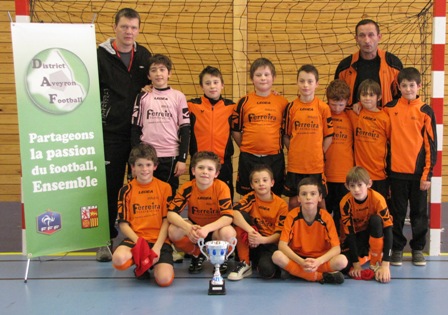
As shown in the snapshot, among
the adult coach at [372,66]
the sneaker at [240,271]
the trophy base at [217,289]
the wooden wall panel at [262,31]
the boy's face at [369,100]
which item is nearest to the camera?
the trophy base at [217,289]

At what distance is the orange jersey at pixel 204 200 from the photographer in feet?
13.3

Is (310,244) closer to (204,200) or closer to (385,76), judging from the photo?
(204,200)

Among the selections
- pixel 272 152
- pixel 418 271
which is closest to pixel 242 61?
pixel 272 152

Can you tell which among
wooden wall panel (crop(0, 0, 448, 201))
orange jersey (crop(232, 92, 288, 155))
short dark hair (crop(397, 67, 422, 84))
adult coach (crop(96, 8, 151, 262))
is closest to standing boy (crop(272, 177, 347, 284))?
orange jersey (crop(232, 92, 288, 155))

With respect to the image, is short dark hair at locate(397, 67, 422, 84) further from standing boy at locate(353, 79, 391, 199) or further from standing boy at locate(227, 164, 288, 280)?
standing boy at locate(227, 164, 288, 280)

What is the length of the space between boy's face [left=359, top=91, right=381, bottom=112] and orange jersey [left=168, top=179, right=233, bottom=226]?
4.54ft

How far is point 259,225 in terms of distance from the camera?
13.6ft

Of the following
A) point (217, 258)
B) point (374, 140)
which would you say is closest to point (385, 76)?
point (374, 140)

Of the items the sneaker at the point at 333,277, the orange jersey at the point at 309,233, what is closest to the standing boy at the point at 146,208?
the orange jersey at the point at 309,233

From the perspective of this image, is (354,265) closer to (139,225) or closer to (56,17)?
(139,225)

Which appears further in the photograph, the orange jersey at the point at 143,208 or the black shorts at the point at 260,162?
the black shorts at the point at 260,162

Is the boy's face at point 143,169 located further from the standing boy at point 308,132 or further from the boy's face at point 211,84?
the standing boy at point 308,132

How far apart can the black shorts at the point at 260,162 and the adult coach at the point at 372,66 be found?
879mm

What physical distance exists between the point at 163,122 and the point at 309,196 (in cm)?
139
